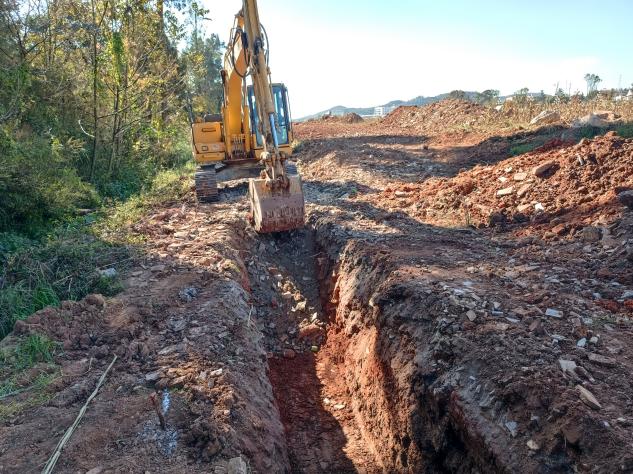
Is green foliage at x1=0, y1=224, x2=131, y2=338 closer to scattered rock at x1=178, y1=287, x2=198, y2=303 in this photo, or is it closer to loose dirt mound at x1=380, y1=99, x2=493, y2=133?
scattered rock at x1=178, y1=287, x2=198, y2=303

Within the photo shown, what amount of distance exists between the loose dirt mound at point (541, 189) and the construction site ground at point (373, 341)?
4 centimetres

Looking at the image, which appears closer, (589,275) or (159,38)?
(589,275)

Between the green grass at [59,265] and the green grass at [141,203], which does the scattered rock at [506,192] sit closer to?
the green grass at [59,265]

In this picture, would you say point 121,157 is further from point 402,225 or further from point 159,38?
point 402,225

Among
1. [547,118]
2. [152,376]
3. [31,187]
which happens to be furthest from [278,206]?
[547,118]

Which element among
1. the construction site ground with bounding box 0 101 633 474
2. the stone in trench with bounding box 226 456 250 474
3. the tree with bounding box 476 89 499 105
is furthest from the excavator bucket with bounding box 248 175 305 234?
the tree with bounding box 476 89 499 105

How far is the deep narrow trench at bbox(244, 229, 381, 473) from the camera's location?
15.3 ft

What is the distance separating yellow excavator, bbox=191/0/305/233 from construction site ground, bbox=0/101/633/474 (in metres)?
0.81

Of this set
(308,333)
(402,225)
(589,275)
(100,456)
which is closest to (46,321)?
(100,456)

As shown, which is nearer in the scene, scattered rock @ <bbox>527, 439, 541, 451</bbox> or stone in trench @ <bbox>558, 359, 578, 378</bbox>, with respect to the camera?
scattered rock @ <bbox>527, 439, 541, 451</bbox>

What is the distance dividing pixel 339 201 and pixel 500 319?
18.8 feet

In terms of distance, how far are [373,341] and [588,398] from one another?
248 centimetres

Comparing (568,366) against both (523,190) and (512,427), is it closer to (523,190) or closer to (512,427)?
(512,427)

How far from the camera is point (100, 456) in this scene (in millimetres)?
3092
